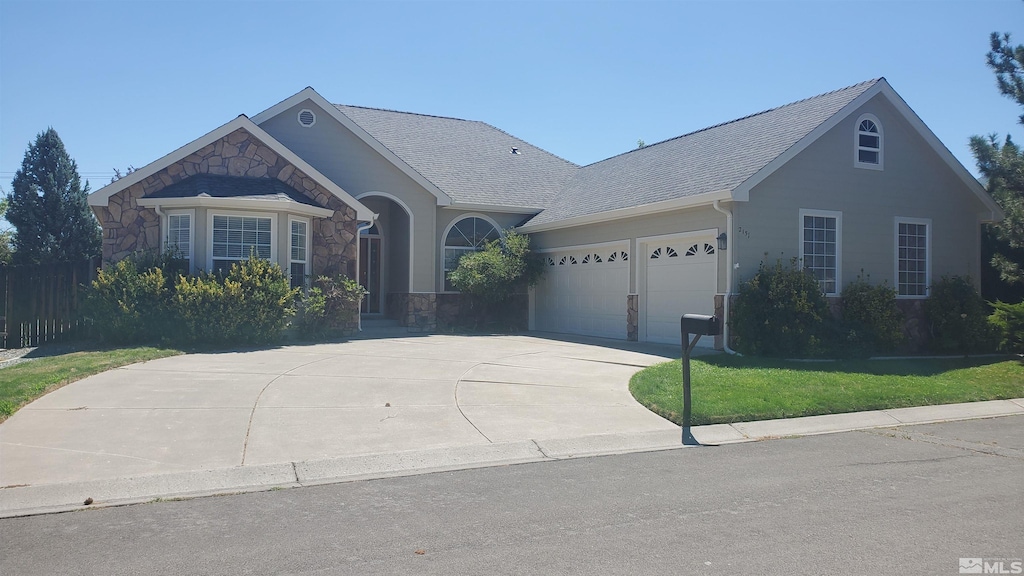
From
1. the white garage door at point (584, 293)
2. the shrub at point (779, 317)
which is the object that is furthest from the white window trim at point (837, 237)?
the white garage door at point (584, 293)

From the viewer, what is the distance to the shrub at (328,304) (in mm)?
16453

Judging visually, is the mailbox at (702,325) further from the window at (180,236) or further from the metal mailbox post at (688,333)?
the window at (180,236)

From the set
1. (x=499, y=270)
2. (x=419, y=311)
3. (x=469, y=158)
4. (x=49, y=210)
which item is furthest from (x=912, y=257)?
(x=49, y=210)

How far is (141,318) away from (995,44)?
17.9 metres

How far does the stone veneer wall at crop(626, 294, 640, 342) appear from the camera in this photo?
17938 millimetres

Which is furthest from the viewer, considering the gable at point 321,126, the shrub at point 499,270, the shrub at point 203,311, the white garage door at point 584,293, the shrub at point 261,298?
the shrub at point 499,270

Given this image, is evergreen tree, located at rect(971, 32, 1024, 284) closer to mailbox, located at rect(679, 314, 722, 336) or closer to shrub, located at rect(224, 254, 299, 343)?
mailbox, located at rect(679, 314, 722, 336)

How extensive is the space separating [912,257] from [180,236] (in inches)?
641

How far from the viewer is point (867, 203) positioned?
55.1 ft

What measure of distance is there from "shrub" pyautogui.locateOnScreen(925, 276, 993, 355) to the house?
1.88 feet

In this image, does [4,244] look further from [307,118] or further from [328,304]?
[328,304]

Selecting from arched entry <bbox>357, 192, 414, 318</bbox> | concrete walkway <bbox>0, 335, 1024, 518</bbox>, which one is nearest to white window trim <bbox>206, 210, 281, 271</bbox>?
concrete walkway <bbox>0, 335, 1024, 518</bbox>

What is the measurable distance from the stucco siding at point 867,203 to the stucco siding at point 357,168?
879cm

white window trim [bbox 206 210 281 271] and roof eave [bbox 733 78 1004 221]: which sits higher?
roof eave [bbox 733 78 1004 221]
